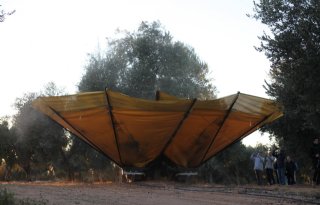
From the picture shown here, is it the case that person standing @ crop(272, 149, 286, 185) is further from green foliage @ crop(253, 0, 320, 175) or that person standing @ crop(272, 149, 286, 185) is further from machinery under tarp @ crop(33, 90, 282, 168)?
green foliage @ crop(253, 0, 320, 175)

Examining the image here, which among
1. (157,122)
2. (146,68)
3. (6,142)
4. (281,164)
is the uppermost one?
(146,68)

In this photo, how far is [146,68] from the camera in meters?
29.2

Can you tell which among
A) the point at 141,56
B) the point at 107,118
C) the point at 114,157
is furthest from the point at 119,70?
the point at 107,118

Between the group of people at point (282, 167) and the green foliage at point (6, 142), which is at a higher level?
the green foliage at point (6, 142)

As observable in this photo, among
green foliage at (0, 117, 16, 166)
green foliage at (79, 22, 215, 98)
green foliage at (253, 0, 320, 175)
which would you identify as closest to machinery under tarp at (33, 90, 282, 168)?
green foliage at (253, 0, 320, 175)

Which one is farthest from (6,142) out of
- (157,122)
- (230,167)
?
(157,122)

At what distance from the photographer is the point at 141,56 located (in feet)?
97.5

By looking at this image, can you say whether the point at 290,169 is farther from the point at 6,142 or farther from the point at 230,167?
the point at 6,142

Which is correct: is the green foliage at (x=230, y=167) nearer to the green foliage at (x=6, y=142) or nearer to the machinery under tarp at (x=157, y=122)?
the machinery under tarp at (x=157, y=122)

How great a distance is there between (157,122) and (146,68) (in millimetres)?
11383

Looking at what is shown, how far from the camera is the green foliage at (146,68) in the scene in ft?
94.6

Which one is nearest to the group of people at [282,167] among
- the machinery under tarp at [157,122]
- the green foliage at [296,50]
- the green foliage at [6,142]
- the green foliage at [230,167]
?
the machinery under tarp at [157,122]

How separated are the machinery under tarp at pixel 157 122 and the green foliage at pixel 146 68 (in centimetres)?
828

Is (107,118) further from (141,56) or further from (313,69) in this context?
(141,56)
